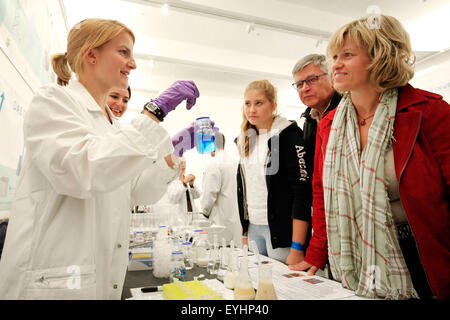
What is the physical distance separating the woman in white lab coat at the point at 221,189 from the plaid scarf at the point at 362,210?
1.72 meters

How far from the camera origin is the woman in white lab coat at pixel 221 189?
290 cm

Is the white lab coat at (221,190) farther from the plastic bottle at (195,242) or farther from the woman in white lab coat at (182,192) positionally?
the plastic bottle at (195,242)

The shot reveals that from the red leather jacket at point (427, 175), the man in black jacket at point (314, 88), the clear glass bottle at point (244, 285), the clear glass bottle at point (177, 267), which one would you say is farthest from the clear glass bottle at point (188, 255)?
the red leather jacket at point (427, 175)

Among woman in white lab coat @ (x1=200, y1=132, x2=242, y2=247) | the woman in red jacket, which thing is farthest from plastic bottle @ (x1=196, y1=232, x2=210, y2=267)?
woman in white lab coat @ (x1=200, y1=132, x2=242, y2=247)

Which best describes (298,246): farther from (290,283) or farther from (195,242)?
(195,242)

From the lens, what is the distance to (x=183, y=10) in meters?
3.01

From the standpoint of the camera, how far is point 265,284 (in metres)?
0.79

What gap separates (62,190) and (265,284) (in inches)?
25.9

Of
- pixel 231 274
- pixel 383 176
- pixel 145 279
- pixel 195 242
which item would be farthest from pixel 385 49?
pixel 145 279

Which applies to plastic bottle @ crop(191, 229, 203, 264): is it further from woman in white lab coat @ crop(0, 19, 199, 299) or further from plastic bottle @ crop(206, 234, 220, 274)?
woman in white lab coat @ crop(0, 19, 199, 299)

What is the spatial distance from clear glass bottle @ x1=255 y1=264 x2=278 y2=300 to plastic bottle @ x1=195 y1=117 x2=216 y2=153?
778 mm
